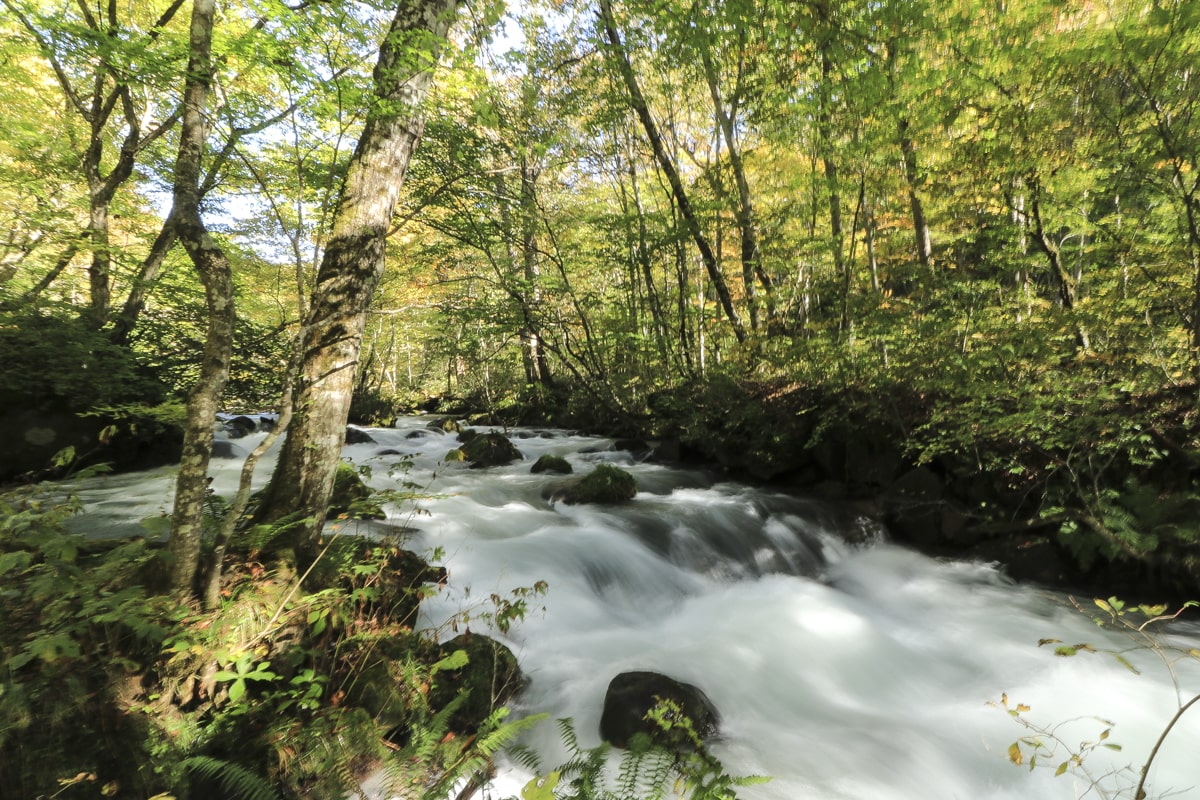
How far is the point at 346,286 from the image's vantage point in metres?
3.54

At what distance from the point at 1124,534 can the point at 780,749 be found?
4.17 meters

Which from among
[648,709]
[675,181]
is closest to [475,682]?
[648,709]

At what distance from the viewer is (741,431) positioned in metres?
10.0

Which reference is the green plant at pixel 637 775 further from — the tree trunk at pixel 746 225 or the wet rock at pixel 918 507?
the tree trunk at pixel 746 225

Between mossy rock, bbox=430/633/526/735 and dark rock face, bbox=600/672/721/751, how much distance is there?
29.7 inches

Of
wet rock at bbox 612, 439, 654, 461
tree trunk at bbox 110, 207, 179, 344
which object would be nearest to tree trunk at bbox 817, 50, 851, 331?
wet rock at bbox 612, 439, 654, 461

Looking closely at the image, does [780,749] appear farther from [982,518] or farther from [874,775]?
[982,518]

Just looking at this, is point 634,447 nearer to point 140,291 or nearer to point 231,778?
point 140,291

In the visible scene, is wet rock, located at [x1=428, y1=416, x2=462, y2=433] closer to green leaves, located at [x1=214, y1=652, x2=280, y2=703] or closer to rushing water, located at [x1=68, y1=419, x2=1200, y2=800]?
rushing water, located at [x1=68, y1=419, x2=1200, y2=800]

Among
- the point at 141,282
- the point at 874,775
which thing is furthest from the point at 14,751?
the point at 141,282

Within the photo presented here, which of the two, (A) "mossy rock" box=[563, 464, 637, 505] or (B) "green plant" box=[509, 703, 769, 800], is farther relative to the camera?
(A) "mossy rock" box=[563, 464, 637, 505]

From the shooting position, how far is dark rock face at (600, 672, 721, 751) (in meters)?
3.43

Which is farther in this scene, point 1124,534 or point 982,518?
point 982,518

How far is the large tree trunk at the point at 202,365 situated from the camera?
274cm
